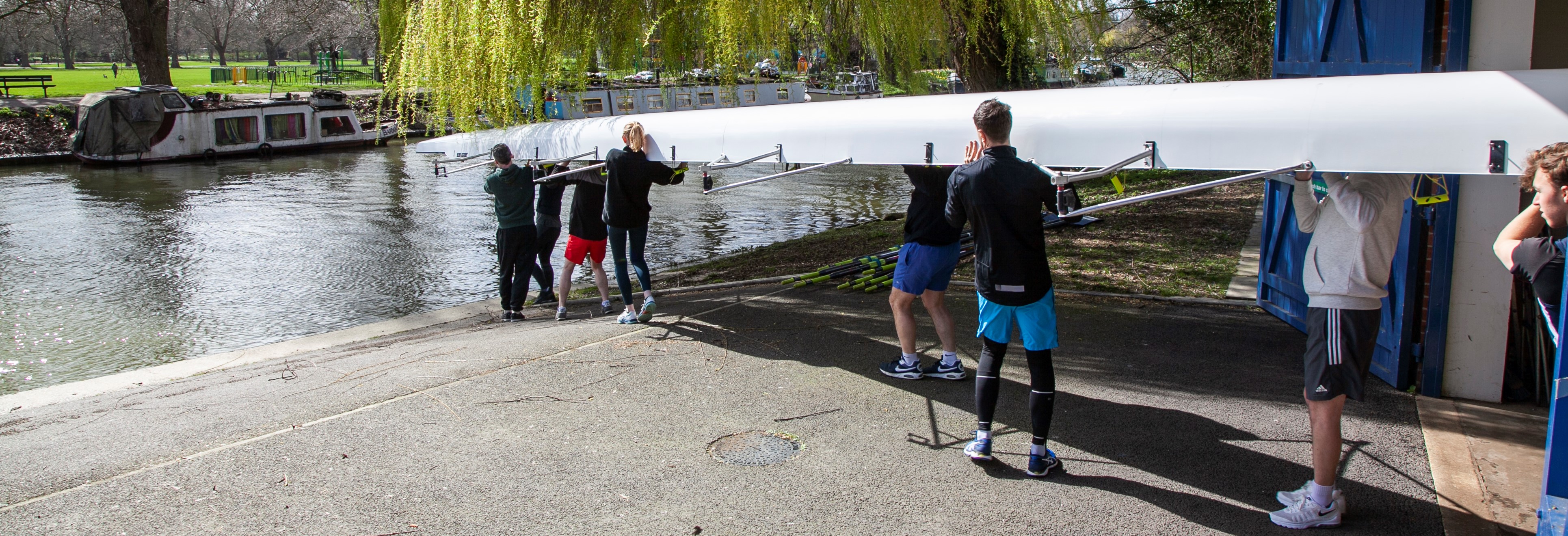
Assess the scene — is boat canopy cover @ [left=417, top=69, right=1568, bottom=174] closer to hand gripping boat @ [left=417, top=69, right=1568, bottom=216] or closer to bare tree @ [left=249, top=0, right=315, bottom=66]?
hand gripping boat @ [left=417, top=69, right=1568, bottom=216]

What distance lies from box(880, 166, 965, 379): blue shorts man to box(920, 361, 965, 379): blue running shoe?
0.53 ft

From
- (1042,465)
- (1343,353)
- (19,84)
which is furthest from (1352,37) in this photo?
(19,84)

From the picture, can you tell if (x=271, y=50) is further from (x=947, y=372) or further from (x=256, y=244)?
(x=947, y=372)

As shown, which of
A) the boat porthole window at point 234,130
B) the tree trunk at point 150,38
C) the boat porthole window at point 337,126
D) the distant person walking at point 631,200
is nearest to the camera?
the distant person walking at point 631,200

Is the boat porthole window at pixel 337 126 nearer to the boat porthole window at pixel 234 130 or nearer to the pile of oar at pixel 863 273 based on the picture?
the boat porthole window at pixel 234 130

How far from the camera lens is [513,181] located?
822 cm

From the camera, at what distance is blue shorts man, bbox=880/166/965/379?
530 centimetres

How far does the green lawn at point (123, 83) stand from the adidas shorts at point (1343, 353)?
42.9 metres

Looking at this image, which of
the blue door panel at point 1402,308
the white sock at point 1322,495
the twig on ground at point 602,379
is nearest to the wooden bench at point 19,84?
the twig on ground at point 602,379

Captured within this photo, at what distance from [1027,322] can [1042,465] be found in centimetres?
66

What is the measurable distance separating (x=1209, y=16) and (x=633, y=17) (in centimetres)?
1152

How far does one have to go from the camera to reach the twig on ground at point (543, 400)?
5508 mm

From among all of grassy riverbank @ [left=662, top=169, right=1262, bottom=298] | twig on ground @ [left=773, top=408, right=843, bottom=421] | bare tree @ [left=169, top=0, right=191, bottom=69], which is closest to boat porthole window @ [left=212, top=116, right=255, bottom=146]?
grassy riverbank @ [left=662, top=169, right=1262, bottom=298]

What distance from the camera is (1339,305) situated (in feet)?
11.9
